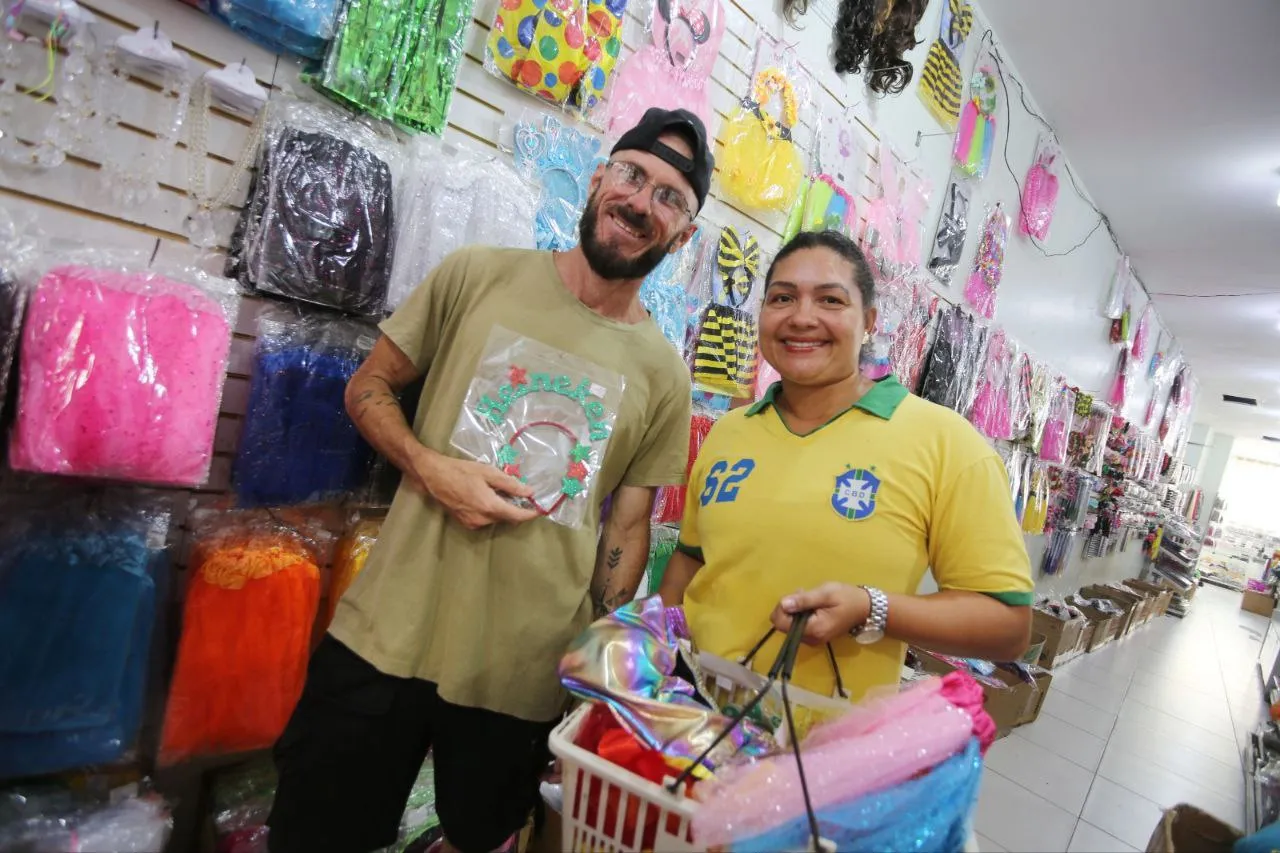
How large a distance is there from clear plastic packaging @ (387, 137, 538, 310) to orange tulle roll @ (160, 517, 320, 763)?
0.63 meters

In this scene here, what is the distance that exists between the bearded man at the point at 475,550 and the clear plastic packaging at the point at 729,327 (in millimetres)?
987

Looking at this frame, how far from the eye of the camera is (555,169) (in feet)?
5.94

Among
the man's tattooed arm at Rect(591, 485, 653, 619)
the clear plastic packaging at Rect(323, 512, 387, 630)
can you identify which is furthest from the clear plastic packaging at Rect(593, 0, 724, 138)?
the clear plastic packaging at Rect(323, 512, 387, 630)

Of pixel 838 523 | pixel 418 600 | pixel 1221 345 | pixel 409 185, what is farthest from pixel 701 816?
pixel 1221 345

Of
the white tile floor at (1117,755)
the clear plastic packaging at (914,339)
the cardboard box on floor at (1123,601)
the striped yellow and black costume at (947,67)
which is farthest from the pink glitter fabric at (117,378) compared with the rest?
the cardboard box on floor at (1123,601)

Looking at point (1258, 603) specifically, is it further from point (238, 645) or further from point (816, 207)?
point (238, 645)

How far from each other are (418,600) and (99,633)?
1.93ft

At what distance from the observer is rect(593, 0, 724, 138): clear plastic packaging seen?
77.6 inches

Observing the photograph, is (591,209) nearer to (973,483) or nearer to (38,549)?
(973,483)

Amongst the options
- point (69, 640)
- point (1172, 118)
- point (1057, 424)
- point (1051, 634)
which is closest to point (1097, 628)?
point (1051, 634)

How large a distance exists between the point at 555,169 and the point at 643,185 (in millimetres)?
619

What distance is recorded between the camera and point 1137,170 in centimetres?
514

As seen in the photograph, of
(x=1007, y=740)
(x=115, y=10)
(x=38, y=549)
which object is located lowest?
(x=1007, y=740)

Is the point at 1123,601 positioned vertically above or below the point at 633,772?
below
